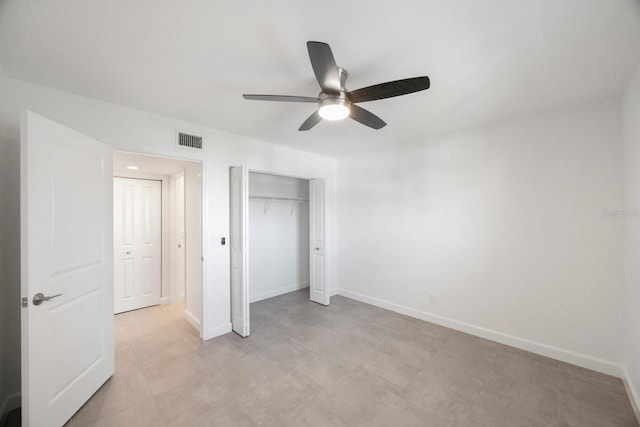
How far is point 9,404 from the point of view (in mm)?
1963

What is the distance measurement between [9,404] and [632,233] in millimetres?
5201

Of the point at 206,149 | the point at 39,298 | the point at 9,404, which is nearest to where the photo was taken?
the point at 39,298

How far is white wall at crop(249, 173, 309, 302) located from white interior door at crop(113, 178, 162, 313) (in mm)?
1558

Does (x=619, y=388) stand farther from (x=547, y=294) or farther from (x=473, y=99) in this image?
(x=473, y=99)

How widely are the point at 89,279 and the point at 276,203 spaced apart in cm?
304

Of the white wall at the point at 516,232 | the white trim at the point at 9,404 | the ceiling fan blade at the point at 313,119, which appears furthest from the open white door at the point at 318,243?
the white trim at the point at 9,404

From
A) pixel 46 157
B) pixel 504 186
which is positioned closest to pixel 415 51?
pixel 504 186

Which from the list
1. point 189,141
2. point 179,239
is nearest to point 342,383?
point 189,141

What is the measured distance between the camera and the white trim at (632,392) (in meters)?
1.87

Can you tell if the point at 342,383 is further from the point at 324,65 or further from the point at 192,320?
A: the point at 324,65

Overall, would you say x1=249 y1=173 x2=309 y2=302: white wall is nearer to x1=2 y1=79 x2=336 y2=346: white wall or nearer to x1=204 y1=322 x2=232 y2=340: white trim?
x1=2 y1=79 x2=336 y2=346: white wall

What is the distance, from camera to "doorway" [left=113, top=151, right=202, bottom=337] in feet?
10.9

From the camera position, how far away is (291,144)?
3.88m

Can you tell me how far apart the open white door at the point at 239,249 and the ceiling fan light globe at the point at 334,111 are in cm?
152
